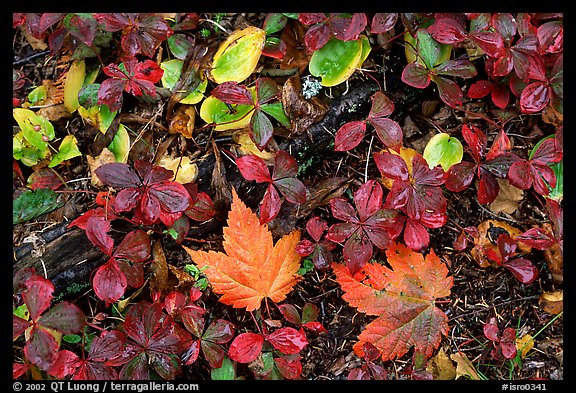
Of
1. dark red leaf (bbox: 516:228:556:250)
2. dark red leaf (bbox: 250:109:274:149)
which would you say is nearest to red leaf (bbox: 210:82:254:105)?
dark red leaf (bbox: 250:109:274:149)

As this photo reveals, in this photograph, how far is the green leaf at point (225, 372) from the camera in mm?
2221

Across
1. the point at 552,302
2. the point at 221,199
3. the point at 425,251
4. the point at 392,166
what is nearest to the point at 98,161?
the point at 221,199

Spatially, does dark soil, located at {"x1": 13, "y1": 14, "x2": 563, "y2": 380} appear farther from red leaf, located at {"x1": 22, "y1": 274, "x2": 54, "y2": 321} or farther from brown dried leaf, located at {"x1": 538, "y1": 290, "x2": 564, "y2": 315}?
red leaf, located at {"x1": 22, "y1": 274, "x2": 54, "y2": 321}

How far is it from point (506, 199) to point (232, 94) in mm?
1425

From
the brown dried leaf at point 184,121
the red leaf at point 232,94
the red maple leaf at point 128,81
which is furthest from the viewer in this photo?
the brown dried leaf at point 184,121

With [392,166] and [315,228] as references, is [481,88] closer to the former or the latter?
[392,166]

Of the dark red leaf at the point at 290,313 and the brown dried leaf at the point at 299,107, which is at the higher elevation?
the brown dried leaf at the point at 299,107

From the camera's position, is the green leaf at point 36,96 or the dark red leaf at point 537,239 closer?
the dark red leaf at point 537,239

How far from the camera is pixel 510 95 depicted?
2.52 m

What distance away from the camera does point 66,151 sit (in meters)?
2.48

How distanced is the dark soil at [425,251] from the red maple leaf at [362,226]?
0.68 feet

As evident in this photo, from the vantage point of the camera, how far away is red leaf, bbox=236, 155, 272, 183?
2189 millimetres

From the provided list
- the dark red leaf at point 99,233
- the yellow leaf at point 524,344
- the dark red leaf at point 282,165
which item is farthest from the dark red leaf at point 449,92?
the dark red leaf at point 99,233

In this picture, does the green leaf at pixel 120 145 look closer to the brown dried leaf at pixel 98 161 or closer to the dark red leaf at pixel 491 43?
the brown dried leaf at pixel 98 161
